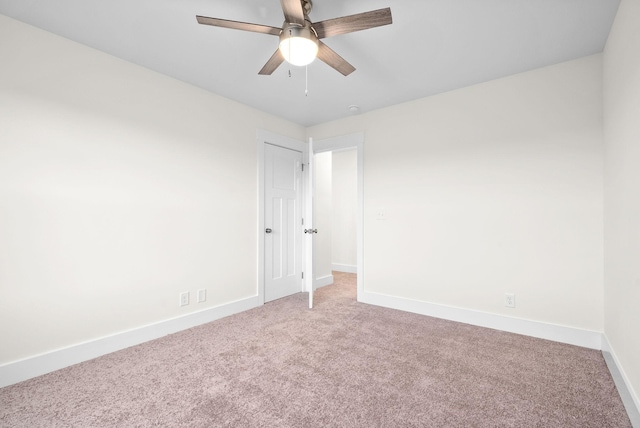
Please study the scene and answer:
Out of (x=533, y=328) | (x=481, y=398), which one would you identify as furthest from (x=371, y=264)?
(x=481, y=398)

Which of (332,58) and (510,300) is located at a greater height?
(332,58)

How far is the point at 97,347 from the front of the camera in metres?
2.24

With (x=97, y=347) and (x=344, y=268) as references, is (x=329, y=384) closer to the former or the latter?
(x=97, y=347)

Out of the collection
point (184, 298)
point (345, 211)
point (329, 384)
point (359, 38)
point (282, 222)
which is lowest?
point (329, 384)

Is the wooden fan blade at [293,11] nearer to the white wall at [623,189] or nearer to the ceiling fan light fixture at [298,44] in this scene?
the ceiling fan light fixture at [298,44]

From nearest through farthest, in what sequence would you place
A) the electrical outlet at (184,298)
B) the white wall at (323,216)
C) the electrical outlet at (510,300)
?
the electrical outlet at (510,300), the electrical outlet at (184,298), the white wall at (323,216)

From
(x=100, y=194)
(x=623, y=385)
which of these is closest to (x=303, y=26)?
(x=100, y=194)

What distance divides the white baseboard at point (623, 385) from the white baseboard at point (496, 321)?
133mm

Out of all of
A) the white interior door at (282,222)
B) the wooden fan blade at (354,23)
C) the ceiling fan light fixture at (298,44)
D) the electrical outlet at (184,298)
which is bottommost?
the electrical outlet at (184,298)

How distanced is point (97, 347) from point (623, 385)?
143 inches

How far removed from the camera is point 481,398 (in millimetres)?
1715

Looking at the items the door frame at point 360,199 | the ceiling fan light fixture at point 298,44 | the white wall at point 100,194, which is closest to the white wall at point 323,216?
the door frame at point 360,199

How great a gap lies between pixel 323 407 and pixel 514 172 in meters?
2.59

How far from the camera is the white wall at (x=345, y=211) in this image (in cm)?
591
